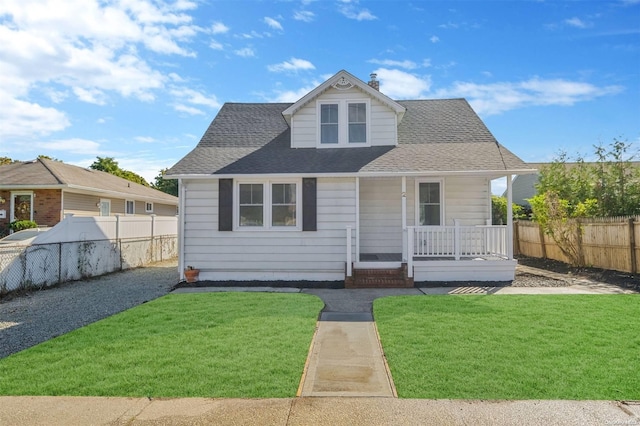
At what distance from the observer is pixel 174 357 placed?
193 inches

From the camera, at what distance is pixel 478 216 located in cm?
1236

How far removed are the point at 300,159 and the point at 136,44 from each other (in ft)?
20.0

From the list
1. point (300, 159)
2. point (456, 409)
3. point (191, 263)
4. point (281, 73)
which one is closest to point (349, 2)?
point (281, 73)

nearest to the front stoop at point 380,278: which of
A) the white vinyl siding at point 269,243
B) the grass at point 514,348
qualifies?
the white vinyl siding at point 269,243

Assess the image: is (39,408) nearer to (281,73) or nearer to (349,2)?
(349,2)

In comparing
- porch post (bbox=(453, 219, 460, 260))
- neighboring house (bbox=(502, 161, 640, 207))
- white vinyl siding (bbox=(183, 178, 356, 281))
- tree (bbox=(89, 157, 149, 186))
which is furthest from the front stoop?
tree (bbox=(89, 157, 149, 186))

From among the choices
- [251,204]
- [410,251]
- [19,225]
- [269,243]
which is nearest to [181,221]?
[251,204]

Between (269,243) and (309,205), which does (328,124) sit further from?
(269,243)

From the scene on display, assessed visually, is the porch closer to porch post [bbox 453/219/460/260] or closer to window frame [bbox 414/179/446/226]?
porch post [bbox 453/219/460/260]

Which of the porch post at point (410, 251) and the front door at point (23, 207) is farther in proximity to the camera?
the front door at point (23, 207)

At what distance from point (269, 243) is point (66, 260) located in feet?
20.7

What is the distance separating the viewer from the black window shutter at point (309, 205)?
1124 cm

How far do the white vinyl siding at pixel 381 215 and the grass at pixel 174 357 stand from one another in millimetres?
5496

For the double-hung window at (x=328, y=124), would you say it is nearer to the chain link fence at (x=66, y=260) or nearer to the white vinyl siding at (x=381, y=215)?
the white vinyl siding at (x=381, y=215)
